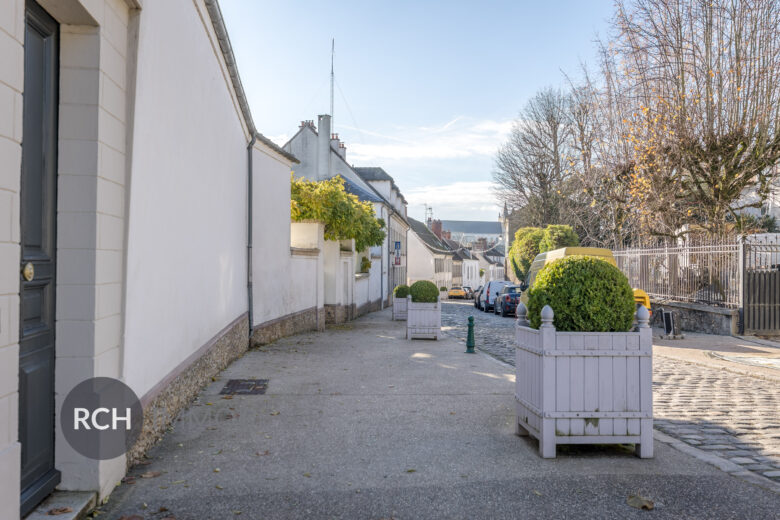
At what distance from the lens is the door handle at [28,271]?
3365 mm

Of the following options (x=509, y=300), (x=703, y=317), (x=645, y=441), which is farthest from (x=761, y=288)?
(x=645, y=441)

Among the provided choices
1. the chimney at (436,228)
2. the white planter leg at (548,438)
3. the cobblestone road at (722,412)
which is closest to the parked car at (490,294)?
the cobblestone road at (722,412)

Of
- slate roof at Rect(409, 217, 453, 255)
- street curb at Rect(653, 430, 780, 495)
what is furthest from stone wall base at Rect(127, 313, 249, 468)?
slate roof at Rect(409, 217, 453, 255)

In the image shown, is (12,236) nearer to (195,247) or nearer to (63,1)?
(63,1)

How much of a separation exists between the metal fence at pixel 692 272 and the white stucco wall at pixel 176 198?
1307cm

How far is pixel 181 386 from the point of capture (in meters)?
6.71

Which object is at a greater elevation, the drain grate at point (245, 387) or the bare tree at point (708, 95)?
the bare tree at point (708, 95)

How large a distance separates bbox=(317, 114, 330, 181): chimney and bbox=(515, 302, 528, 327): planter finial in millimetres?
30595

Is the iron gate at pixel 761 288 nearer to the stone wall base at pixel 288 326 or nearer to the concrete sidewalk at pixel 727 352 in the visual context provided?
the concrete sidewalk at pixel 727 352

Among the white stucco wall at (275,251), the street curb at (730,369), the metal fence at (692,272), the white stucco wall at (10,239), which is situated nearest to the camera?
the white stucco wall at (10,239)

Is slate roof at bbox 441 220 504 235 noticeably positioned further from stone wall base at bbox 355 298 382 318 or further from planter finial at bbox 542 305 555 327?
planter finial at bbox 542 305 555 327

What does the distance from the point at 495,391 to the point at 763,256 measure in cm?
1095

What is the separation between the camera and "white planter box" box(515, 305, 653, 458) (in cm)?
516

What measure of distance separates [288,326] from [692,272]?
11965 millimetres
